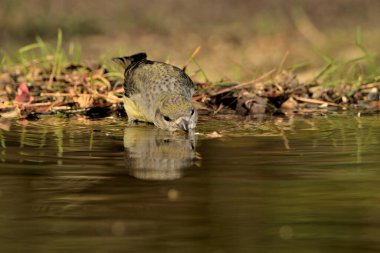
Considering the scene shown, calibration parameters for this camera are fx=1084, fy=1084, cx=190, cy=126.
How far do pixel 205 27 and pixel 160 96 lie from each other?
1197 centimetres

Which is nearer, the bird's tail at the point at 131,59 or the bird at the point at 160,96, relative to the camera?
the bird at the point at 160,96

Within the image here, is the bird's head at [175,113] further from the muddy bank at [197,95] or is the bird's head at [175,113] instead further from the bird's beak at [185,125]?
the muddy bank at [197,95]

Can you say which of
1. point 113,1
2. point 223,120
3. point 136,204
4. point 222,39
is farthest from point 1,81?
point 113,1

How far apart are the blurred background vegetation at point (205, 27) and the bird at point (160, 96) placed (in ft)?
23.5

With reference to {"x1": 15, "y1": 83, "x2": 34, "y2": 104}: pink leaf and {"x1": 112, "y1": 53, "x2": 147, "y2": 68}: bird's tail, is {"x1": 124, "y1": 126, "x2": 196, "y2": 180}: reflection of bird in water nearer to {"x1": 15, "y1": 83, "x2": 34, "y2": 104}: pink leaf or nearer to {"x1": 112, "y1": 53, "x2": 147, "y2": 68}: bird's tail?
{"x1": 112, "y1": 53, "x2": 147, "y2": 68}: bird's tail

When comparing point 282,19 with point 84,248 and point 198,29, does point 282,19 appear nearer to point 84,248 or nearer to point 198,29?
point 198,29

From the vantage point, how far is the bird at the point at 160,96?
711 centimetres

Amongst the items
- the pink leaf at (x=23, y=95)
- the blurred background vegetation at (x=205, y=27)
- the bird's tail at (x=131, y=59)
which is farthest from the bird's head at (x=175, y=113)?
the blurred background vegetation at (x=205, y=27)

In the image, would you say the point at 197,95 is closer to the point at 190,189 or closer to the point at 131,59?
the point at 131,59

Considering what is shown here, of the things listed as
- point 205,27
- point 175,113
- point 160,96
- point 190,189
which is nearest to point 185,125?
point 175,113

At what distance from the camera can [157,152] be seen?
6.37 meters

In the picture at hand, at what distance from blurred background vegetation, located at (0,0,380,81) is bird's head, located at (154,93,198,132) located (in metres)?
7.87

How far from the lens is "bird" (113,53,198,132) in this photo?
711 cm

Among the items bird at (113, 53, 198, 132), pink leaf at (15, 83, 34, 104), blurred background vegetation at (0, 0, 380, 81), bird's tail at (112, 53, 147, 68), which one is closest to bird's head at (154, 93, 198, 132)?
bird at (113, 53, 198, 132)
